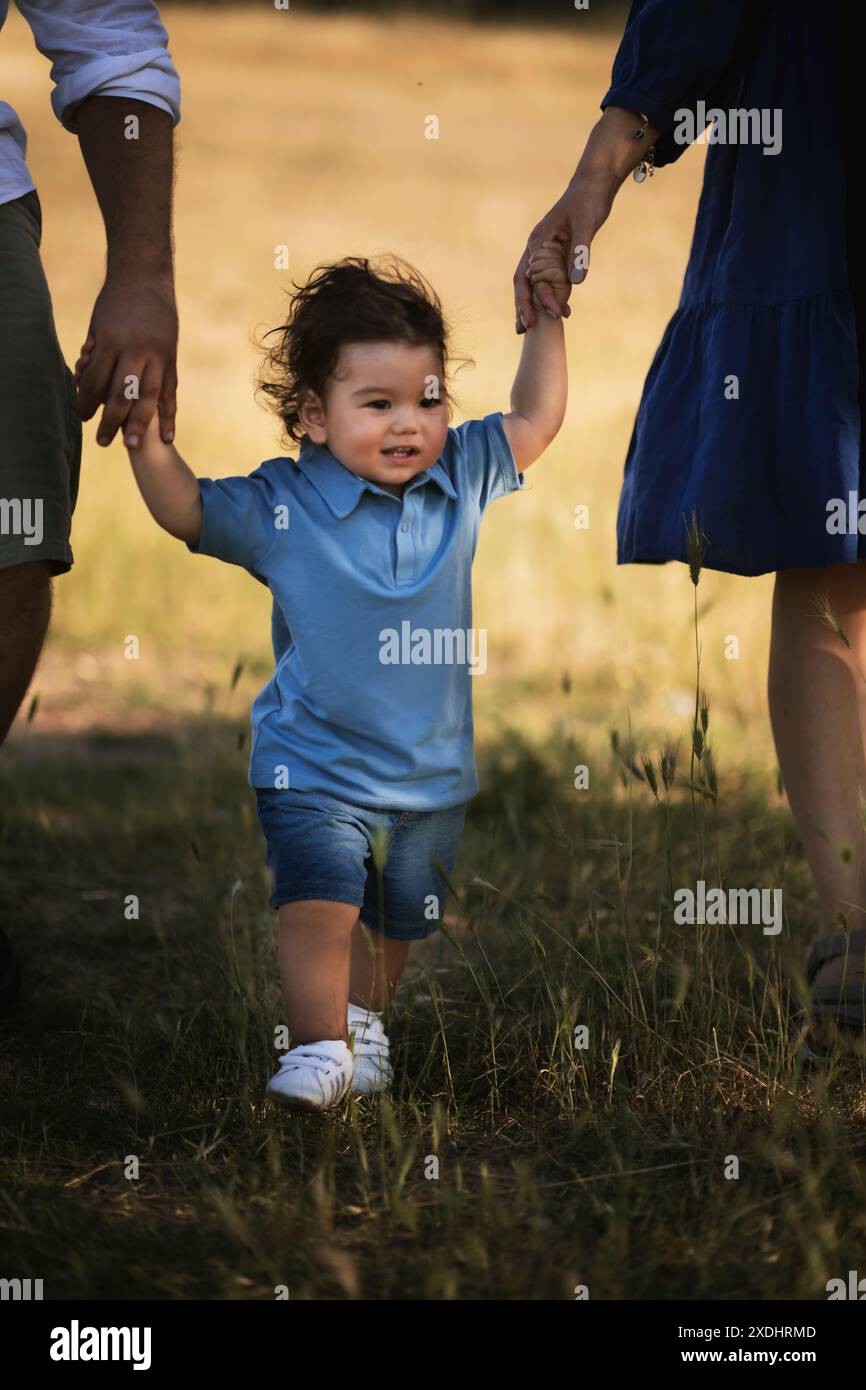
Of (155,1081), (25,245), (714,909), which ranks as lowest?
(155,1081)

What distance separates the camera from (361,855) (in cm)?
242

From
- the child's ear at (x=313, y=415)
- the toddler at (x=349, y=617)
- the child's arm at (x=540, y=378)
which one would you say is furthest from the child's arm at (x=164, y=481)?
the child's arm at (x=540, y=378)

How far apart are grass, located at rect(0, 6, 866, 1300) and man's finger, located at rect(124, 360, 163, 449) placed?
357mm

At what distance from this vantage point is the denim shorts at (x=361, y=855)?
2.40m

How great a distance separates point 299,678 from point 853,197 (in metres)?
1.17

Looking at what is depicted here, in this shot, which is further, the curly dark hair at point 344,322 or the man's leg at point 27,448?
the man's leg at point 27,448

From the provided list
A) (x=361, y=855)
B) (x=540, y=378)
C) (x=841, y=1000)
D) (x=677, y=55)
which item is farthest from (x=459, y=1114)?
(x=677, y=55)

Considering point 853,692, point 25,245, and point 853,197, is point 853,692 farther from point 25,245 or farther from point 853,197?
point 25,245

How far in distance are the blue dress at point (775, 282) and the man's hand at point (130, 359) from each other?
2.60 ft

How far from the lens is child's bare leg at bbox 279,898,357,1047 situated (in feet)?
7.85

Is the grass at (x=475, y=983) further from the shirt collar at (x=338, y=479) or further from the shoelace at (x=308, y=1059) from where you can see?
the shirt collar at (x=338, y=479)

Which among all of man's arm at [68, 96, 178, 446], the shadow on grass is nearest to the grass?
the shadow on grass

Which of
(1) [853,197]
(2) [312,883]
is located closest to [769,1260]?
(2) [312,883]

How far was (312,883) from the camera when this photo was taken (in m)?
2.39
